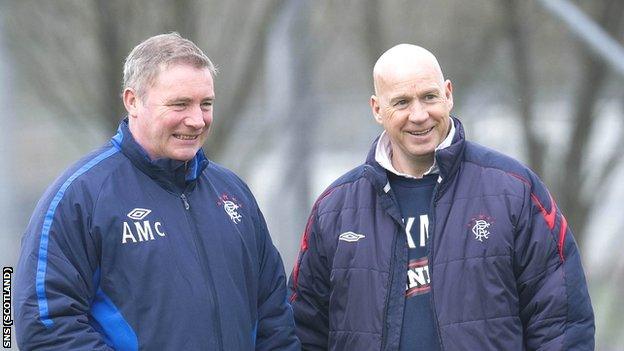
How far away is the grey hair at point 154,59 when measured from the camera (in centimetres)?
309

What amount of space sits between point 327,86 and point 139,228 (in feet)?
9.07

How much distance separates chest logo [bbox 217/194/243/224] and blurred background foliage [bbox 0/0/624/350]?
2.21m

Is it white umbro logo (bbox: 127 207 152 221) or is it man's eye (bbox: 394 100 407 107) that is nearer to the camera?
white umbro logo (bbox: 127 207 152 221)

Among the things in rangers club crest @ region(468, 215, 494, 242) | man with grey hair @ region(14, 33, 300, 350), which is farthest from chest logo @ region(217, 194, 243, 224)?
rangers club crest @ region(468, 215, 494, 242)

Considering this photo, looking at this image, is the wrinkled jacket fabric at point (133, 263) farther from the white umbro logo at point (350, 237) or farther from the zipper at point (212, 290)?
the white umbro logo at point (350, 237)

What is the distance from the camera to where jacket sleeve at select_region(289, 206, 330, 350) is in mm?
3584

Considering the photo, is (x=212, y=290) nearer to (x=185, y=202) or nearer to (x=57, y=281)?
(x=185, y=202)

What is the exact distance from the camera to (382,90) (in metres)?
3.41

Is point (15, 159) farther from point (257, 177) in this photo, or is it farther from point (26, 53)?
point (257, 177)

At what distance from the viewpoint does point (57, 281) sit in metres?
2.91

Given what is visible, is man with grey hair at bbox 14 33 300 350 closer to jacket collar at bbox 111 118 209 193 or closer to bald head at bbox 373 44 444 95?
jacket collar at bbox 111 118 209 193
